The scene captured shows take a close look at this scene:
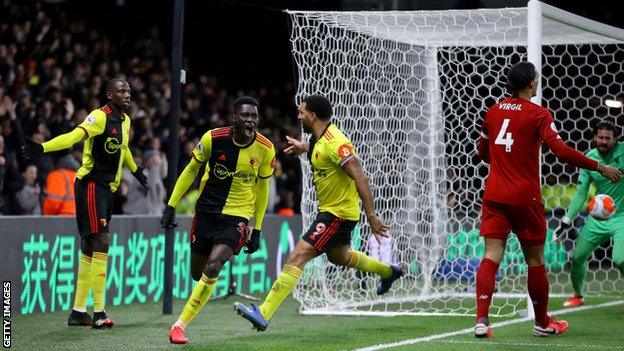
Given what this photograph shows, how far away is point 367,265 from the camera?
10180 mm

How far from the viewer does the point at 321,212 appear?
9438 millimetres

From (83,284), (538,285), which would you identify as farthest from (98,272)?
(538,285)

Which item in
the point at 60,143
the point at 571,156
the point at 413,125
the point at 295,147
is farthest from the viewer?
the point at 413,125

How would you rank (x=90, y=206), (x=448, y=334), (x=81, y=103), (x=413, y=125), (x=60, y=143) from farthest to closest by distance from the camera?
(x=81, y=103)
(x=413, y=125)
(x=90, y=206)
(x=60, y=143)
(x=448, y=334)

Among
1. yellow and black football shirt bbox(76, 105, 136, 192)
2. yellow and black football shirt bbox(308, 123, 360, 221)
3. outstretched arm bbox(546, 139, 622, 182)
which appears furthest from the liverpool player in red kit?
yellow and black football shirt bbox(76, 105, 136, 192)

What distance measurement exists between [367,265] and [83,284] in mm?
2594

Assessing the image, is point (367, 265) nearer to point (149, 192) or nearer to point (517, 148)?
point (517, 148)

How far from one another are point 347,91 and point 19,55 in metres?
6.47

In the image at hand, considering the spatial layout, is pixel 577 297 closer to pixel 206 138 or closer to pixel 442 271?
pixel 442 271

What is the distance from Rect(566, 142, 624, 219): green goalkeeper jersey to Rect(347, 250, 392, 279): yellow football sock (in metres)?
2.37

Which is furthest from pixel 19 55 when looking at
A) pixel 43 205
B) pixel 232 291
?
pixel 232 291

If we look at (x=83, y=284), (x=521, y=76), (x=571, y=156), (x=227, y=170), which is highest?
(x=521, y=76)

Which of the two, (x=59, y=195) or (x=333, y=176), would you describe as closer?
(x=333, y=176)

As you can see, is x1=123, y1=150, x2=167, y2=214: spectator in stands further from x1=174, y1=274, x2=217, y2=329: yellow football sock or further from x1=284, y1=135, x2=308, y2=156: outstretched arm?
x1=174, y1=274, x2=217, y2=329: yellow football sock
